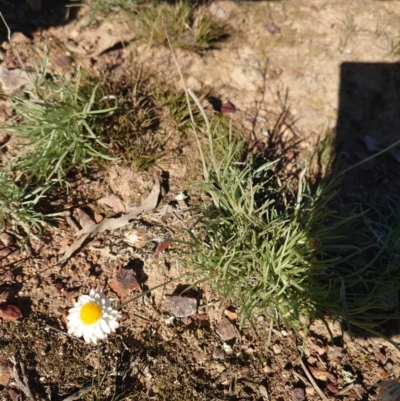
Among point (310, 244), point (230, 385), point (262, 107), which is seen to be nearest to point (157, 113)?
point (262, 107)

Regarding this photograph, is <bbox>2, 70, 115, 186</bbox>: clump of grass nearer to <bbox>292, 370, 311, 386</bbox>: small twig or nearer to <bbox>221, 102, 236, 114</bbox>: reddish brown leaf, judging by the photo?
<bbox>221, 102, 236, 114</bbox>: reddish brown leaf

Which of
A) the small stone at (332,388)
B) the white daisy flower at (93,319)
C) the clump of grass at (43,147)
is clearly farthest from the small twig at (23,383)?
the small stone at (332,388)

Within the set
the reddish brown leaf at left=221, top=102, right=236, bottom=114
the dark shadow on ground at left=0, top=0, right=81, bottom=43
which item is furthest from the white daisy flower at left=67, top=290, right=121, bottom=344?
the dark shadow on ground at left=0, top=0, right=81, bottom=43

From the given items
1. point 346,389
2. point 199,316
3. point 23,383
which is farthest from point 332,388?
point 23,383

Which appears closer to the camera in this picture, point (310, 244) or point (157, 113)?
point (310, 244)

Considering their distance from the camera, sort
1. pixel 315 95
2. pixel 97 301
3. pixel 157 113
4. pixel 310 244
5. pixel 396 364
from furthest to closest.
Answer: pixel 315 95 → pixel 157 113 → pixel 396 364 → pixel 310 244 → pixel 97 301

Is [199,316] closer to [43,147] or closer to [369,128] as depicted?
[43,147]

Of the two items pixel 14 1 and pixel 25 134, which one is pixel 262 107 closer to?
pixel 25 134
